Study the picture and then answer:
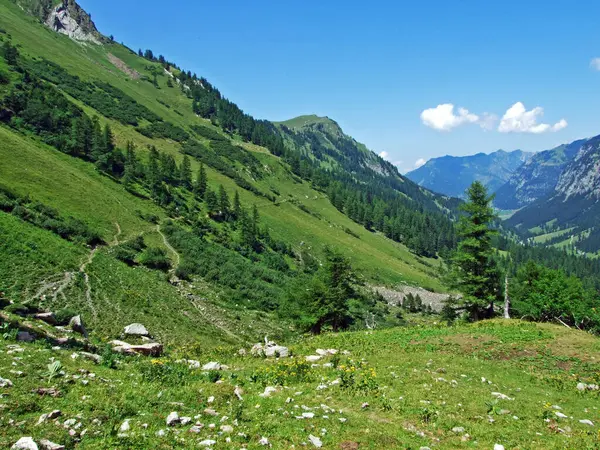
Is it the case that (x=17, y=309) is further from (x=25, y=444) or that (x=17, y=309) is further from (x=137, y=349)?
Answer: (x=25, y=444)

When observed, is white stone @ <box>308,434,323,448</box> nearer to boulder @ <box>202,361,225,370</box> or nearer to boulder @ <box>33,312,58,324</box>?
boulder @ <box>202,361,225,370</box>

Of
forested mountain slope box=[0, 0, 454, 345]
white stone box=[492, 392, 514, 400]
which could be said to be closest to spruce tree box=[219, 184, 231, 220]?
forested mountain slope box=[0, 0, 454, 345]

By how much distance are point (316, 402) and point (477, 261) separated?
29.5 metres

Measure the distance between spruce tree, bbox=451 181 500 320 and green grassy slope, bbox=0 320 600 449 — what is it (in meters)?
16.4

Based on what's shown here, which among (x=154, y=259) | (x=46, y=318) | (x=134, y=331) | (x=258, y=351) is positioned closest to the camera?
(x=46, y=318)

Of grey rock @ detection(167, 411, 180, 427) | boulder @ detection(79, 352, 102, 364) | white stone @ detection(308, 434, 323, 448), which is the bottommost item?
boulder @ detection(79, 352, 102, 364)

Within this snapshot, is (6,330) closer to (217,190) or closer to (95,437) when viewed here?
(95,437)

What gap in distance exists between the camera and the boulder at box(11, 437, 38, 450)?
23.8ft

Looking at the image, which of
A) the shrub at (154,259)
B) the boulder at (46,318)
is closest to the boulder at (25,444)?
the boulder at (46,318)

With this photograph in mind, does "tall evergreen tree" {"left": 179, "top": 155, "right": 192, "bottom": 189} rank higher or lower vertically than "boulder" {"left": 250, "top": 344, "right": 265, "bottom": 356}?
higher

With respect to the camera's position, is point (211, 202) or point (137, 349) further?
point (211, 202)

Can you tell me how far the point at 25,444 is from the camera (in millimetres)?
7328

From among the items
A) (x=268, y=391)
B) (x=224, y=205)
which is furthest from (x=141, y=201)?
(x=268, y=391)

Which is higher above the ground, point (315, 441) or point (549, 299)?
point (549, 299)
